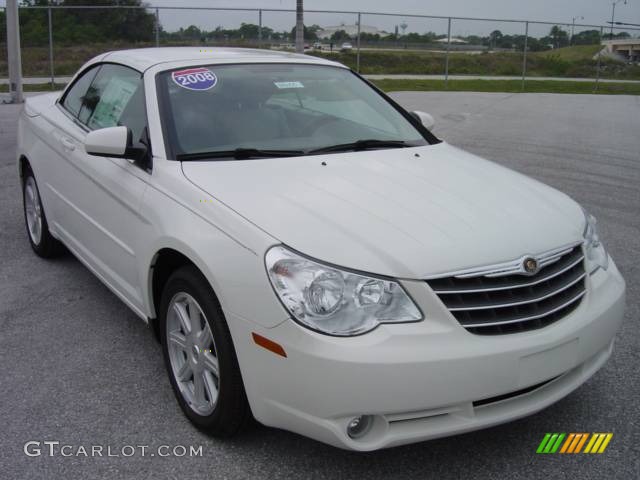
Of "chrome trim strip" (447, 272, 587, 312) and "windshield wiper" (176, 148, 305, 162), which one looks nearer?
"chrome trim strip" (447, 272, 587, 312)

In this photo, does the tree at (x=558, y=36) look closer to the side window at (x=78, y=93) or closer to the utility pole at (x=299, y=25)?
the utility pole at (x=299, y=25)

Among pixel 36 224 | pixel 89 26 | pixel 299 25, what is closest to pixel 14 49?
pixel 89 26

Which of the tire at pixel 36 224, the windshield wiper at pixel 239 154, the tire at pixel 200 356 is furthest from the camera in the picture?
the tire at pixel 36 224

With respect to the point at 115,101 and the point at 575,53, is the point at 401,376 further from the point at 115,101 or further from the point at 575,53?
the point at 575,53

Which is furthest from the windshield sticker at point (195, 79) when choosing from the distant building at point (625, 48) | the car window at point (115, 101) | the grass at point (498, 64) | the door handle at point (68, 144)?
the distant building at point (625, 48)

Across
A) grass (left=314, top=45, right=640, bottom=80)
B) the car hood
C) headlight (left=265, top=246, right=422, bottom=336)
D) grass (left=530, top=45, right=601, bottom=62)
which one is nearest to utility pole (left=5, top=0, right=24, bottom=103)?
grass (left=314, top=45, right=640, bottom=80)

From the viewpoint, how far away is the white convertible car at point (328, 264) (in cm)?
250

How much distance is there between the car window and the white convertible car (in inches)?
1.2

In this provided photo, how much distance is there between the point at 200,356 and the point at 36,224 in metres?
2.91

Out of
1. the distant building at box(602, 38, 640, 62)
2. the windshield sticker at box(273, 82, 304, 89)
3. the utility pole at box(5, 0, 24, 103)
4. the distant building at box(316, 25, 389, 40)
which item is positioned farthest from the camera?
the distant building at box(602, 38, 640, 62)

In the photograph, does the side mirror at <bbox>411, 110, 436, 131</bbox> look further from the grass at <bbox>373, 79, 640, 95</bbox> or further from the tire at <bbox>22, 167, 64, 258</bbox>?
the grass at <bbox>373, 79, 640, 95</bbox>

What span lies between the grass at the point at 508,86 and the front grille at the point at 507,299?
18.1m

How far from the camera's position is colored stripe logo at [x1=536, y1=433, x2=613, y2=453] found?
2.97 metres

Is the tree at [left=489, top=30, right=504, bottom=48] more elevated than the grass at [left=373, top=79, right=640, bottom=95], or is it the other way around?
the tree at [left=489, top=30, right=504, bottom=48]
